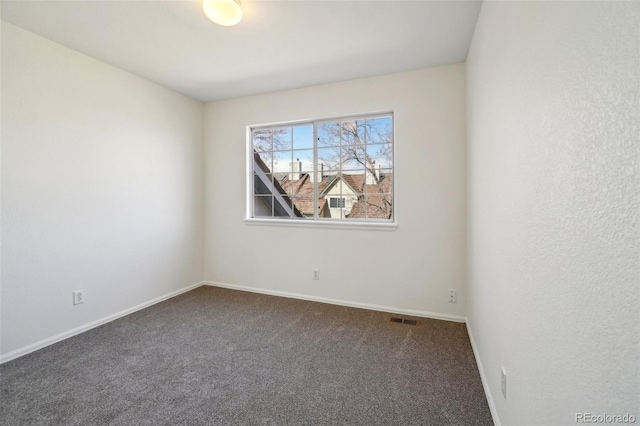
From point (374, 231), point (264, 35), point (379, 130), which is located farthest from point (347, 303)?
point (264, 35)

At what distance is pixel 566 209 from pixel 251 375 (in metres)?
2.01

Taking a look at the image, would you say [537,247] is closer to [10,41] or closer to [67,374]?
[67,374]

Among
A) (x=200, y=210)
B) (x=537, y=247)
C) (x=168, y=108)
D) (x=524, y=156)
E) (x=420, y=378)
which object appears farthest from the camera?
(x=200, y=210)

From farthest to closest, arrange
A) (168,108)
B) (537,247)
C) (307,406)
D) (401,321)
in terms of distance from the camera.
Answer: (168,108) → (401,321) → (307,406) → (537,247)

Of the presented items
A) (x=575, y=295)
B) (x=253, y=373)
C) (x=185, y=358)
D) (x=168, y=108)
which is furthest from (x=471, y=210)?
(x=168, y=108)

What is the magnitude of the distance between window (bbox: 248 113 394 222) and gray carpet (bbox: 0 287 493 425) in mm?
1274

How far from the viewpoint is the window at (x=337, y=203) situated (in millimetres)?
3285

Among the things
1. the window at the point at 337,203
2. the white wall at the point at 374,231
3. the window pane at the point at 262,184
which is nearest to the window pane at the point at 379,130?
the white wall at the point at 374,231

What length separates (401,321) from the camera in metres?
2.73

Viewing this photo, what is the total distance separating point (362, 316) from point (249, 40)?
2819 millimetres

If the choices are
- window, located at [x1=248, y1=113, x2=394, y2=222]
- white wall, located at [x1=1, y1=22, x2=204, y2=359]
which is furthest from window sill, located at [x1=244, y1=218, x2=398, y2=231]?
white wall, located at [x1=1, y1=22, x2=204, y2=359]

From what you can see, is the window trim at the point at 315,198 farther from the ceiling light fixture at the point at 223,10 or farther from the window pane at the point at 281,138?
the ceiling light fixture at the point at 223,10

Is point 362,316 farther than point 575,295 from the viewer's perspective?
Yes

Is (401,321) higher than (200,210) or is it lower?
lower
